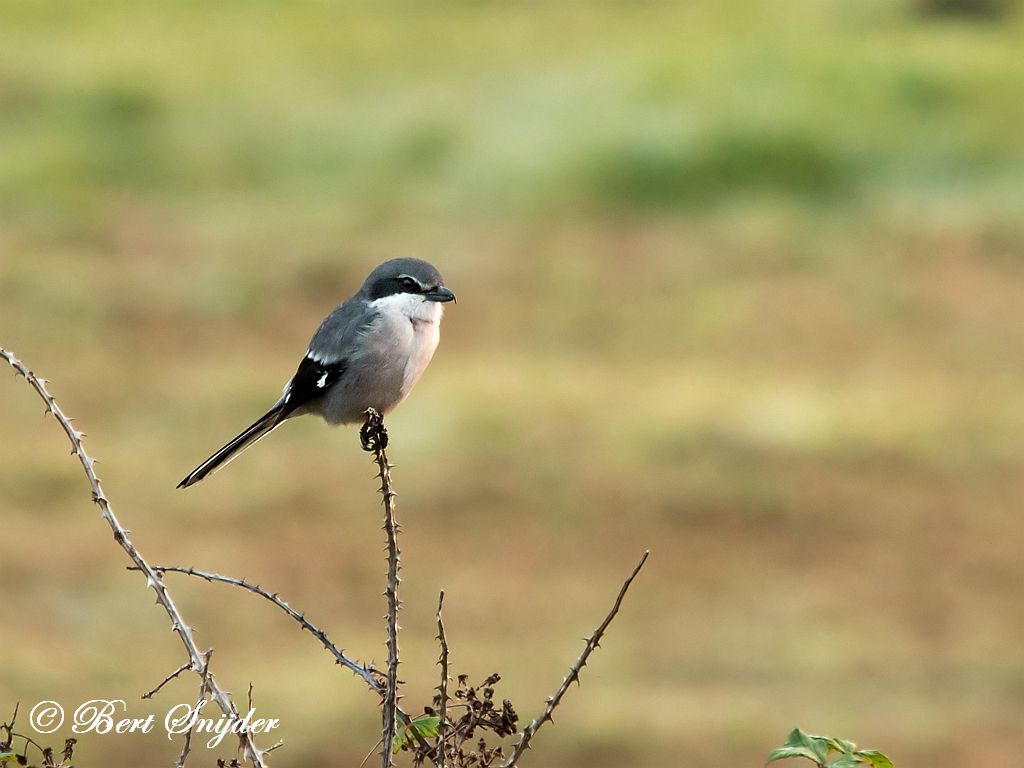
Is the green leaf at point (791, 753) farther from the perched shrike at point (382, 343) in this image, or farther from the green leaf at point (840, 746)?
the perched shrike at point (382, 343)

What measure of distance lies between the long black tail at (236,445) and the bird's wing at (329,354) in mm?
41

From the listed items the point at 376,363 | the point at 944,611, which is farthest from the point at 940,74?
the point at 376,363

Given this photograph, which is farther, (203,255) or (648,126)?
(648,126)

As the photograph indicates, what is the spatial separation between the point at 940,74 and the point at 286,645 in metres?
18.2

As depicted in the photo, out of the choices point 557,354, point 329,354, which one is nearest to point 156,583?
point 329,354

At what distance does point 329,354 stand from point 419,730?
143 inches

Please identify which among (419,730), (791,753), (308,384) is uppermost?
(308,384)

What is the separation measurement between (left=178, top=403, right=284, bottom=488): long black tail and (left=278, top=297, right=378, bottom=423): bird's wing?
4cm

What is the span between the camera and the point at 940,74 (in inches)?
1154

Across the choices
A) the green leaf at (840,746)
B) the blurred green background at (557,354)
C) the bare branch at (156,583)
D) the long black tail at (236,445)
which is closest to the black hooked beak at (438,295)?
the long black tail at (236,445)

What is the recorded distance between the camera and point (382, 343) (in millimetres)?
6906

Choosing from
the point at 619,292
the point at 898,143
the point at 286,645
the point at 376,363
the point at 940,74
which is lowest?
the point at 376,363

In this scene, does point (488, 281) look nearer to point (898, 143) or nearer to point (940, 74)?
point (898, 143)

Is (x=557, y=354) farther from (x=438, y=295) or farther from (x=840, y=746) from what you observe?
(x=840, y=746)
